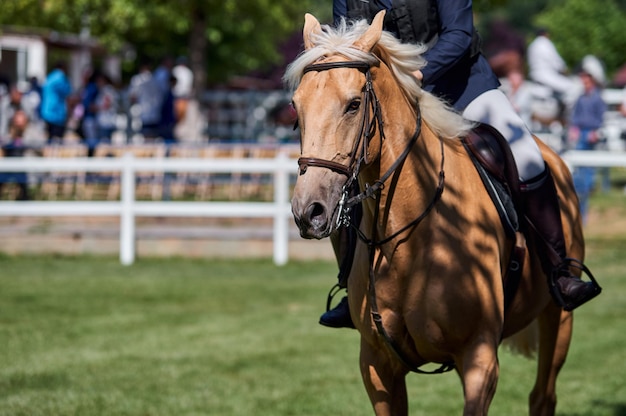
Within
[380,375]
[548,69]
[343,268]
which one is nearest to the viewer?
[380,375]

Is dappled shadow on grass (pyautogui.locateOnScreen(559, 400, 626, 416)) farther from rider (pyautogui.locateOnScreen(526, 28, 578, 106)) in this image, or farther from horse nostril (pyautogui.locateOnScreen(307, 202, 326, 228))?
rider (pyautogui.locateOnScreen(526, 28, 578, 106))

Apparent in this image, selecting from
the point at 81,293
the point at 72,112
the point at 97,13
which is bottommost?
the point at 81,293

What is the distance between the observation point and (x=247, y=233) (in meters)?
16.4

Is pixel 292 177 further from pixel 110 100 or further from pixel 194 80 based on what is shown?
pixel 194 80

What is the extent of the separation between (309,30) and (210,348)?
5.98 meters

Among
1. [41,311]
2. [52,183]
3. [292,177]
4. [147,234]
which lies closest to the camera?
[41,311]

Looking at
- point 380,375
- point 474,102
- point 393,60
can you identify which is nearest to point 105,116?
point 474,102

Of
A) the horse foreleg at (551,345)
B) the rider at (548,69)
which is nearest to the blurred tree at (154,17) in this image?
the rider at (548,69)

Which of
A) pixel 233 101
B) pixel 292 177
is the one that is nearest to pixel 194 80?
pixel 233 101

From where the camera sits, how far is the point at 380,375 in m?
5.60

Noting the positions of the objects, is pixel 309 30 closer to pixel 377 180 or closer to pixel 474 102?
pixel 377 180

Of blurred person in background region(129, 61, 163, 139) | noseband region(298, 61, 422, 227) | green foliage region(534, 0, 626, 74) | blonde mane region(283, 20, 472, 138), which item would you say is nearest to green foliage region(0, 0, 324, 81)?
blurred person in background region(129, 61, 163, 139)

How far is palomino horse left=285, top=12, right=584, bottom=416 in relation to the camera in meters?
4.68

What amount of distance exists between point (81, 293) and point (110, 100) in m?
10.2
